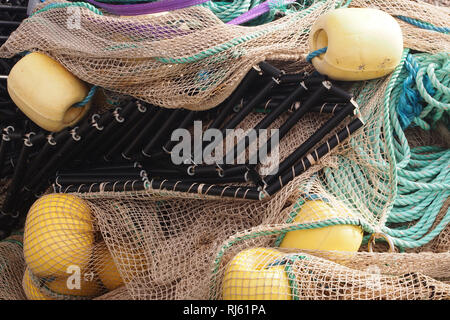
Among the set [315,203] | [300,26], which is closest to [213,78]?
[300,26]

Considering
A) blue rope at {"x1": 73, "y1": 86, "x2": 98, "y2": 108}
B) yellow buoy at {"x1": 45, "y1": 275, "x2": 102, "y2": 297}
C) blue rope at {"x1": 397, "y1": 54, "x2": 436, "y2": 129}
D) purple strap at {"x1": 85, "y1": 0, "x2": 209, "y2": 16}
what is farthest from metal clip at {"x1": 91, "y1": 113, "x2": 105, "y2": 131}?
blue rope at {"x1": 397, "y1": 54, "x2": 436, "y2": 129}

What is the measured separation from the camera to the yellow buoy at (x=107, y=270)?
73.0 inches

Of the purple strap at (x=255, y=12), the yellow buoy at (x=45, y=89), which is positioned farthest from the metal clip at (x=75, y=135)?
the purple strap at (x=255, y=12)

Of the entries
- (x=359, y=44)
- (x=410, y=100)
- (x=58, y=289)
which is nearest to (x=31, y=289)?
(x=58, y=289)

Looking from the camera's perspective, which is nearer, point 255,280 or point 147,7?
point 255,280

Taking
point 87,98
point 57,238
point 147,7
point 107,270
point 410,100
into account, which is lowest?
point 107,270

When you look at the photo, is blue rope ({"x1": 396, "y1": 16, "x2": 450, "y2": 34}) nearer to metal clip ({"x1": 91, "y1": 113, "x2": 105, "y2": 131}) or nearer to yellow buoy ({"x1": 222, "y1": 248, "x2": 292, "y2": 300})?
yellow buoy ({"x1": 222, "y1": 248, "x2": 292, "y2": 300})

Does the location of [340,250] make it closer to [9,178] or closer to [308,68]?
[308,68]

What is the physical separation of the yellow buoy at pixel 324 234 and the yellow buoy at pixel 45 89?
1.04m

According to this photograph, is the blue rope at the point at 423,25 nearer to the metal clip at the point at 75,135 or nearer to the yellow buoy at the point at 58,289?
the metal clip at the point at 75,135

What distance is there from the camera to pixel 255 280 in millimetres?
1399

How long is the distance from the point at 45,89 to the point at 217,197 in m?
0.82

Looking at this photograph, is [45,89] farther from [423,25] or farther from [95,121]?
[423,25]

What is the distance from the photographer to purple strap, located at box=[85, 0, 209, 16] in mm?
1980
